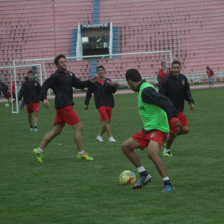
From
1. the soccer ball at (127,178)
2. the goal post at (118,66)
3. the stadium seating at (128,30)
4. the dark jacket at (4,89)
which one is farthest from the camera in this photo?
the stadium seating at (128,30)

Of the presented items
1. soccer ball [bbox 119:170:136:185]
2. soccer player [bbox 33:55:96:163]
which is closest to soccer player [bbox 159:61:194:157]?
soccer player [bbox 33:55:96:163]

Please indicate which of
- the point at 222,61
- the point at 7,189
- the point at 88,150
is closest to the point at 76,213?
the point at 7,189

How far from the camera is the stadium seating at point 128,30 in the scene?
3859 centimetres

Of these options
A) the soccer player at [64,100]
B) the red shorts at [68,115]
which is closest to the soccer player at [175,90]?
the soccer player at [64,100]

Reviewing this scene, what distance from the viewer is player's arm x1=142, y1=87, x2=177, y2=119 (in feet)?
21.6

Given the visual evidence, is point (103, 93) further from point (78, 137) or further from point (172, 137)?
point (172, 137)

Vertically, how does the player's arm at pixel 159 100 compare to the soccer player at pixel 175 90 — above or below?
above

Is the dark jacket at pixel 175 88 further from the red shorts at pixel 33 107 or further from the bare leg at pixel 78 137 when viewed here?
the red shorts at pixel 33 107

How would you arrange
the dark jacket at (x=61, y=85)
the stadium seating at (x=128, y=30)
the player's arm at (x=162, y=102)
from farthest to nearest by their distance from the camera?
the stadium seating at (x=128, y=30), the dark jacket at (x=61, y=85), the player's arm at (x=162, y=102)

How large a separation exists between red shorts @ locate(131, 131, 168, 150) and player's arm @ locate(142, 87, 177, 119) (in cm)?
45

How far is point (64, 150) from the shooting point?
11.8 metres

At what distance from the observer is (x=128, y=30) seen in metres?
40.8

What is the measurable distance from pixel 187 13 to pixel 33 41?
11.9 meters

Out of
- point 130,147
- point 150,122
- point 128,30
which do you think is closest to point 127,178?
point 130,147
